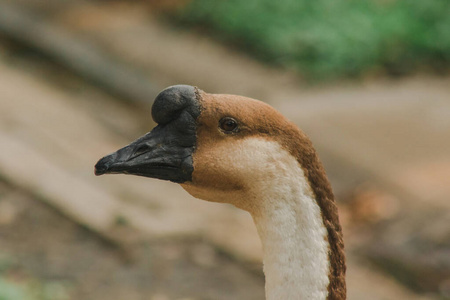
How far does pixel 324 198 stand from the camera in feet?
6.77

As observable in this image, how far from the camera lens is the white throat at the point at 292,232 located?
2.02 m

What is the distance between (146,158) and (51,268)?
2672mm

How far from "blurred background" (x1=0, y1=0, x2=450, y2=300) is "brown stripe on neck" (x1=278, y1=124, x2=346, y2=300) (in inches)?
89.7

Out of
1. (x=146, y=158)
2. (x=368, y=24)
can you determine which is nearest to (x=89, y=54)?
(x=368, y=24)

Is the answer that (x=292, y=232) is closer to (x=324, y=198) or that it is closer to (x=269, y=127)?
(x=324, y=198)

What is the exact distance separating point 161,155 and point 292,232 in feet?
1.55

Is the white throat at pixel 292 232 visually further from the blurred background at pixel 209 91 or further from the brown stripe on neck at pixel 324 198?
the blurred background at pixel 209 91

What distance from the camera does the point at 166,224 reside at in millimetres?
4957

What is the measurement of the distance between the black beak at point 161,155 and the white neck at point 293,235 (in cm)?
26

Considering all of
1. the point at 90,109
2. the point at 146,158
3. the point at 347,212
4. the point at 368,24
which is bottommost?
the point at 146,158

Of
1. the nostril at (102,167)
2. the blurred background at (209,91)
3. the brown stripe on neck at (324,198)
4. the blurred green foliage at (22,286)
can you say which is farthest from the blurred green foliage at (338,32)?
the nostril at (102,167)

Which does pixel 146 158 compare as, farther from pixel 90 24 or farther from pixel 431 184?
pixel 90 24

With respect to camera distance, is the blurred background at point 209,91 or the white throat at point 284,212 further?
the blurred background at point 209,91

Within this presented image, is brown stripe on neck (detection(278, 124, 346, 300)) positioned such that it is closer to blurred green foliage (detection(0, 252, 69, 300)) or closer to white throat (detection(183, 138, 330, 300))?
white throat (detection(183, 138, 330, 300))
